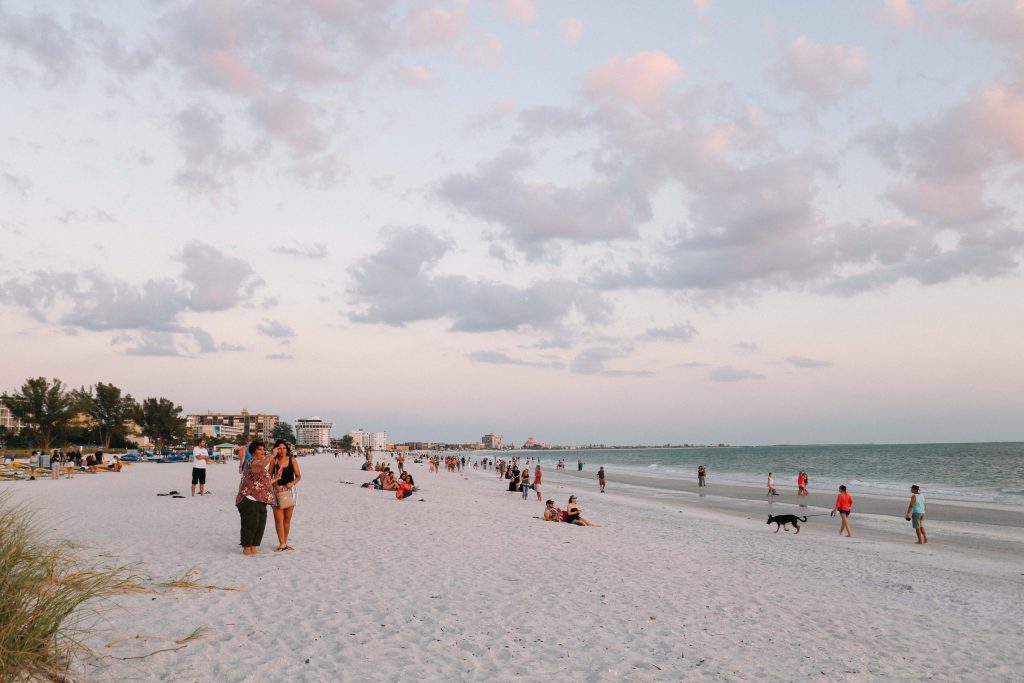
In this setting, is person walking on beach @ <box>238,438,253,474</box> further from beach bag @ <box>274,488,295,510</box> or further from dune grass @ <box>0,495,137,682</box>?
dune grass @ <box>0,495,137,682</box>

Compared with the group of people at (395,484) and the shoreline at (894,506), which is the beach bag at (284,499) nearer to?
the group of people at (395,484)

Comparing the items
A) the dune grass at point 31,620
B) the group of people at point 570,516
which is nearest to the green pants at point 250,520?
the dune grass at point 31,620

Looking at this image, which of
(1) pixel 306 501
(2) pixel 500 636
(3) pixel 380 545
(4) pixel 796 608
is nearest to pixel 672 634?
(2) pixel 500 636

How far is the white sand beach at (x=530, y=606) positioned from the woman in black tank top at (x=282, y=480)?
479mm

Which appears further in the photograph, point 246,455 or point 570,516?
point 570,516

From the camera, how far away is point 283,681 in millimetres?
5059

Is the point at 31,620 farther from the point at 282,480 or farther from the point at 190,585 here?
the point at 282,480

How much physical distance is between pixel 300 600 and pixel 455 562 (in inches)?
128

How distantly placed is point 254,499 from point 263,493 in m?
0.16

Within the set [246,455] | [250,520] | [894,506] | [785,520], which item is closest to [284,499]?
[250,520]

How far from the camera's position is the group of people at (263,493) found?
10.0m

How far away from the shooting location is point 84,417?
260 ft

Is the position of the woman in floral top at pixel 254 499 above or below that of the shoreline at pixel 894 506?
above

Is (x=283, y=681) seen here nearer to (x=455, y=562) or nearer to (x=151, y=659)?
(x=151, y=659)
